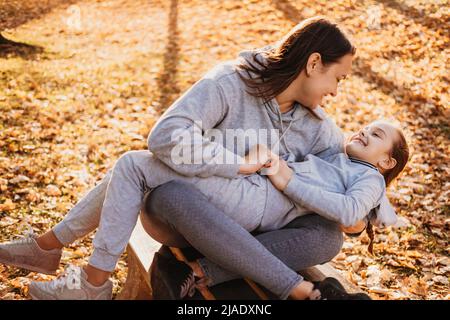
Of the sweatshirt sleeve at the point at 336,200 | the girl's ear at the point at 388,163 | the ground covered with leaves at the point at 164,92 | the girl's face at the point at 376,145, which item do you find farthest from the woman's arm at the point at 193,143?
the ground covered with leaves at the point at 164,92

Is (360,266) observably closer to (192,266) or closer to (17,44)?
(192,266)

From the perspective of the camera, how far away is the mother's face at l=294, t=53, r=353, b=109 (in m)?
2.73

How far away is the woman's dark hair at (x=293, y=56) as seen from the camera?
8.85ft

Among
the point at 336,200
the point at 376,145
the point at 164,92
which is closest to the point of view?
the point at 336,200

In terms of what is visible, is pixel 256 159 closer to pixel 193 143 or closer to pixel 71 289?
pixel 193 143

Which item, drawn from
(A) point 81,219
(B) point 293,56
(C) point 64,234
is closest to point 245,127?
(B) point 293,56

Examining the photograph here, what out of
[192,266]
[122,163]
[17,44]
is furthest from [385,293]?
[17,44]

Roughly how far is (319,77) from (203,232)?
3.58ft

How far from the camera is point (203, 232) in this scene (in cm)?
226

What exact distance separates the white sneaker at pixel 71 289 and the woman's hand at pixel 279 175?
3.11ft

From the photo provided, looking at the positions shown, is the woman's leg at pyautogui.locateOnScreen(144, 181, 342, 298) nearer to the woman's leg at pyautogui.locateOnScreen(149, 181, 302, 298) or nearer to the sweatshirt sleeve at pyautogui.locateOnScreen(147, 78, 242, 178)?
the woman's leg at pyautogui.locateOnScreen(149, 181, 302, 298)

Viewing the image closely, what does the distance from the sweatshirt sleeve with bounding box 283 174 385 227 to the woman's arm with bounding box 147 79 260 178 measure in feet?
0.80

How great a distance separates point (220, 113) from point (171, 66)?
4.85 m

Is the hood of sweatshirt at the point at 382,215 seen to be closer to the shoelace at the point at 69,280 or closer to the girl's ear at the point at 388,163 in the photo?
the girl's ear at the point at 388,163
